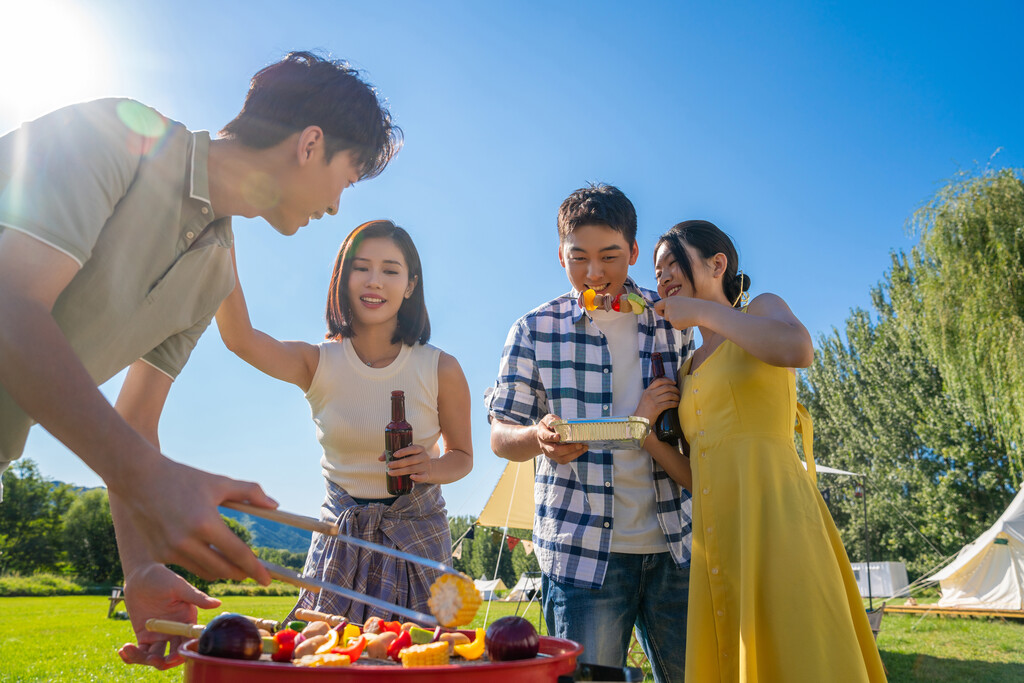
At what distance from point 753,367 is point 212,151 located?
1.74 metres

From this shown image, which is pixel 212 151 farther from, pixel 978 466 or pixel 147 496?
pixel 978 466

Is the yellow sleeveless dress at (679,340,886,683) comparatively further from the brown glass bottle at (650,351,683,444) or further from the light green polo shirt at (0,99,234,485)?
the light green polo shirt at (0,99,234,485)

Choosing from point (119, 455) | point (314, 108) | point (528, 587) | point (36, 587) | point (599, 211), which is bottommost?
point (36, 587)

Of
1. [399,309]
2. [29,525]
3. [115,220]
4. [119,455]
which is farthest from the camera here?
[29,525]

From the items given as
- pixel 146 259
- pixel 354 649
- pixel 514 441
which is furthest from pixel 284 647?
pixel 514 441

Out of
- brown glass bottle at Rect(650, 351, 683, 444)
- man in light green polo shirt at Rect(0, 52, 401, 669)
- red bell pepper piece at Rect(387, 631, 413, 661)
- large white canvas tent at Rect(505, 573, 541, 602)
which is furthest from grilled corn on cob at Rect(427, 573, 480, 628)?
large white canvas tent at Rect(505, 573, 541, 602)

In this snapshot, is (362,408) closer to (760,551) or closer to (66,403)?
(760,551)

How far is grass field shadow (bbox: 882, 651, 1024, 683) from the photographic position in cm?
766

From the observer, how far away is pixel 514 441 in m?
2.41

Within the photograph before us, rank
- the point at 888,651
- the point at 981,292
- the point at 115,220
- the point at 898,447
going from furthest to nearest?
the point at 898,447 < the point at 981,292 < the point at 888,651 < the point at 115,220

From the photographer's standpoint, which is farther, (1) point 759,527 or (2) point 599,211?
(2) point 599,211

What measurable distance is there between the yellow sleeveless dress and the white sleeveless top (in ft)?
3.26

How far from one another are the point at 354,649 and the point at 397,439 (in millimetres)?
1129

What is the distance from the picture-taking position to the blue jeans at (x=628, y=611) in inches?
87.4
